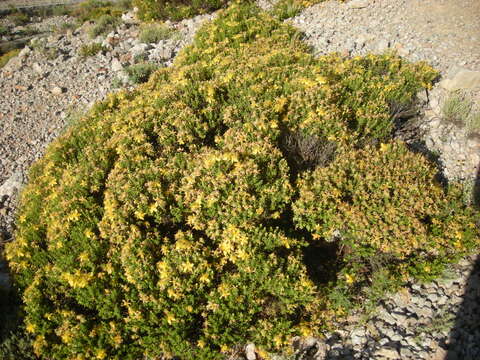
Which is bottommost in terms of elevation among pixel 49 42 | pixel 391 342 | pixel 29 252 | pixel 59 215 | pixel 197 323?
pixel 391 342

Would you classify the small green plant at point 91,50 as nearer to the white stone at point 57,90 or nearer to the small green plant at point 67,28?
the white stone at point 57,90

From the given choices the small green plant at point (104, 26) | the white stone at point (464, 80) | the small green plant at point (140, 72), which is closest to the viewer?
the white stone at point (464, 80)

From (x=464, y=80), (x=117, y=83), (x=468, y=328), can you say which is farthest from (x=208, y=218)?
(x=117, y=83)

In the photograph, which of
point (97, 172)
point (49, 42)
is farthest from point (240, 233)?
point (49, 42)

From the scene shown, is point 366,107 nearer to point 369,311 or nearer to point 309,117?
point 309,117

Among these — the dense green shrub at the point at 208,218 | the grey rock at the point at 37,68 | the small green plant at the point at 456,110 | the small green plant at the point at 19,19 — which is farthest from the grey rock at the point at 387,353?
the small green plant at the point at 19,19

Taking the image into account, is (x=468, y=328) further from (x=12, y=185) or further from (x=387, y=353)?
(x=12, y=185)
